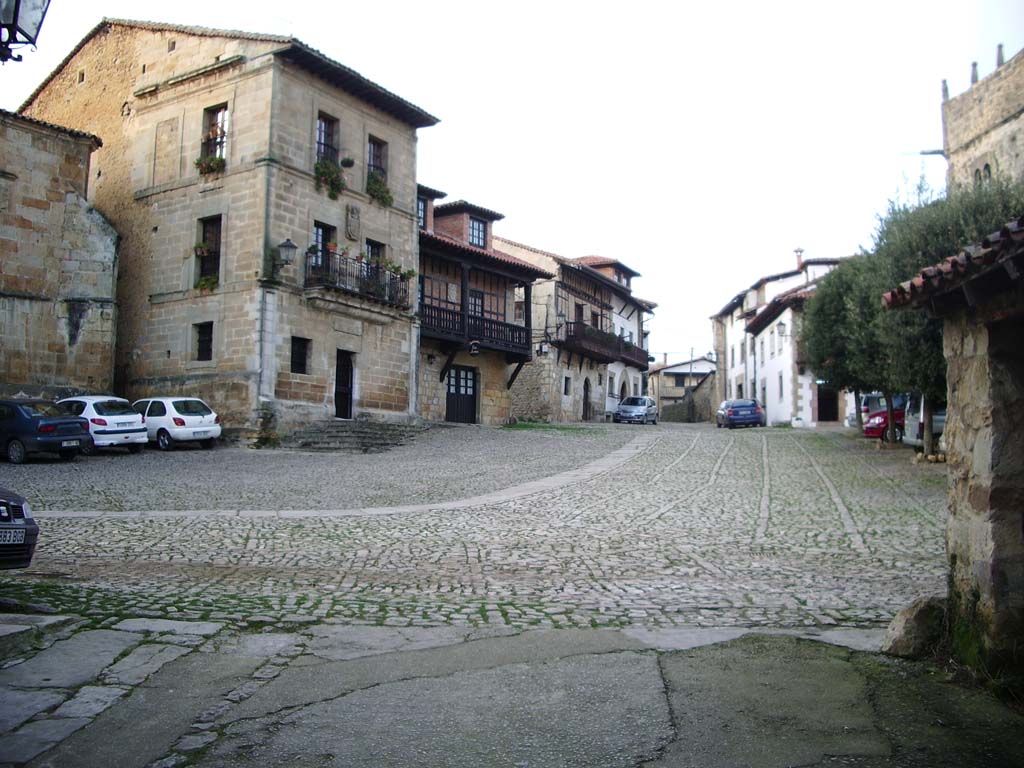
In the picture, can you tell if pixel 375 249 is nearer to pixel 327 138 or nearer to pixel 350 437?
pixel 327 138

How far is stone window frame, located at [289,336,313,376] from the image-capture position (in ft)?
81.8

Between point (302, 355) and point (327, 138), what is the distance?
6689mm

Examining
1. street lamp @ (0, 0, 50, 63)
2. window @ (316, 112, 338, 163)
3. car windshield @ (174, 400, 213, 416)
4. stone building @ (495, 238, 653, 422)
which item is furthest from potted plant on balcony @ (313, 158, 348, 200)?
street lamp @ (0, 0, 50, 63)

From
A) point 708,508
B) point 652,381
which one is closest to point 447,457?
point 708,508

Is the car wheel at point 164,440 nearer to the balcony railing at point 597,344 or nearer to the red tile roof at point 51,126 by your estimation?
the red tile roof at point 51,126

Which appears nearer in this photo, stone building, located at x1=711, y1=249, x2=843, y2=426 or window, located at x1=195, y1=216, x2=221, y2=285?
window, located at x1=195, y1=216, x2=221, y2=285

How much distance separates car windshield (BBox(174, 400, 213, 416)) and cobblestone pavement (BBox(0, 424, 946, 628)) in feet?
11.3

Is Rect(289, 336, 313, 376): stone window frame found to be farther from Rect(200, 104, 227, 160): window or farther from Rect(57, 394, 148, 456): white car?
Rect(200, 104, 227, 160): window

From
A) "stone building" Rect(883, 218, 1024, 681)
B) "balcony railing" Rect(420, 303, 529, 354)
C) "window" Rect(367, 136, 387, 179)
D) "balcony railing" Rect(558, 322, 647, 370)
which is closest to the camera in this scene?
"stone building" Rect(883, 218, 1024, 681)

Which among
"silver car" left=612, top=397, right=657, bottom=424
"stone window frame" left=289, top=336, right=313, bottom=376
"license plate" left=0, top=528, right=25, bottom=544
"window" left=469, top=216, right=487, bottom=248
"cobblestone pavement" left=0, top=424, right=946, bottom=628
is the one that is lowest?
"cobblestone pavement" left=0, top=424, right=946, bottom=628

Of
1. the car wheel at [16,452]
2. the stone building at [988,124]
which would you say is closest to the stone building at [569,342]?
the stone building at [988,124]

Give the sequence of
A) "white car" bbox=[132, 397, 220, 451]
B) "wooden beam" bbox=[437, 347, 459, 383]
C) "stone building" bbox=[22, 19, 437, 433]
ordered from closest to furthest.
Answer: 1. "white car" bbox=[132, 397, 220, 451]
2. "stone building" bbox=[22, 19, 437, 433]
3. "wooden beam" bbox=[437, 347, 459, 383]

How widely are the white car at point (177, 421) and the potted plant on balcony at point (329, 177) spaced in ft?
23.7

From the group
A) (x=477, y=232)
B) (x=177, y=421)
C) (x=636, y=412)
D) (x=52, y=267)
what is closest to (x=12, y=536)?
(x=177, y=421)
